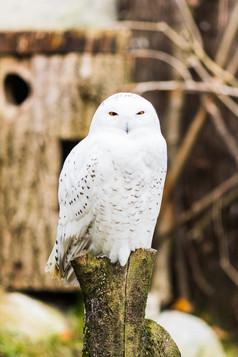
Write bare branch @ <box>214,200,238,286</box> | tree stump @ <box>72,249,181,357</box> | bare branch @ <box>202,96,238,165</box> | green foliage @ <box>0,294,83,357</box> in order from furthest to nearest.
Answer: bare branch @ <box>214,200,238,286</box> → bare branch @ <box>202,96,238,165</box> → green foliage @ <box>0,294,83,357</box> → tree stump @ <box>72,249,181,357</box>

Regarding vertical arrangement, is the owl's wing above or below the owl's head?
below

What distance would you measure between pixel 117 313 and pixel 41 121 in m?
2.71

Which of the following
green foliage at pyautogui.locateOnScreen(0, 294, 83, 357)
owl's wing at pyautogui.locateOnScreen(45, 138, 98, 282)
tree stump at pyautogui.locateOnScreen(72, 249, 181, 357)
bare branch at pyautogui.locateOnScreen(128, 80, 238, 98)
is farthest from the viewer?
bare branch at pyautogui.locateOnScreen(128, 80, 238, 98)

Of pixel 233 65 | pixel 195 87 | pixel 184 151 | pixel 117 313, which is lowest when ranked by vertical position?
pixel 117 313

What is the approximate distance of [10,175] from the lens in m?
4.49

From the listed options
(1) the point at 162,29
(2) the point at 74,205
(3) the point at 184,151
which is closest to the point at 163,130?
(3) the point at 184,151

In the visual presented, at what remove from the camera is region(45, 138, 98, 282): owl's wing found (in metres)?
2.08

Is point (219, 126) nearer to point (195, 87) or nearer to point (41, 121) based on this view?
point (195, 87)

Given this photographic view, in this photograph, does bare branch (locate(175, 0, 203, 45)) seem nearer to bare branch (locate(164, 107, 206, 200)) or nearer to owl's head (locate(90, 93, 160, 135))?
bare branch (locate(164, 107, 206, 200))

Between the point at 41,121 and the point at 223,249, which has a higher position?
the point at 41,121

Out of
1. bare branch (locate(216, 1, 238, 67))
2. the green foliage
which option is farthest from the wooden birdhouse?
bare branch (locate(216, 1, 238, 67))

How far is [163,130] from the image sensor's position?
481 cm

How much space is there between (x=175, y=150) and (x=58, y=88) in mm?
1139

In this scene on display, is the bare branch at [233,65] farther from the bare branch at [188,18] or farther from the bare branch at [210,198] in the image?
the bare branch at [210,198]
